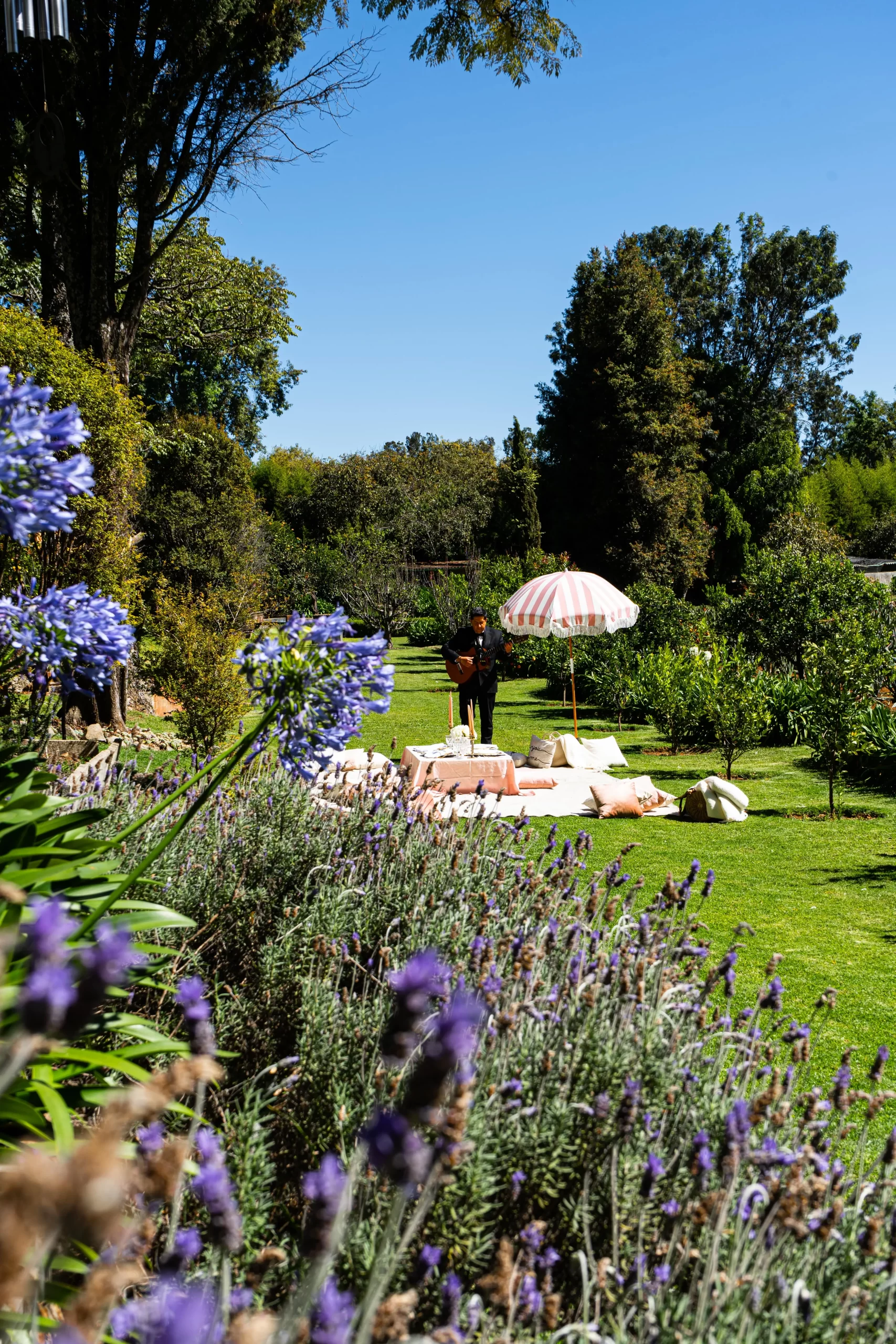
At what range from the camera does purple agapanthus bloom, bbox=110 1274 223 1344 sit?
0.67 metres

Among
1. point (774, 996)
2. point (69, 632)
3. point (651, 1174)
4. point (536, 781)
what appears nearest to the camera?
point (651, 1174)

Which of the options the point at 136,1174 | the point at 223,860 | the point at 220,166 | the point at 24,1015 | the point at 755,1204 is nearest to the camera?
the point at 24,1015

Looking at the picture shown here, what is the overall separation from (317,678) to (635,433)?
31487 mm

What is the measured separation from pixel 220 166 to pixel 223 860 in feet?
37.9

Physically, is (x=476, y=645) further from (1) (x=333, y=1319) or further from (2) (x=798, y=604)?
(1) (x=333, y=1319)

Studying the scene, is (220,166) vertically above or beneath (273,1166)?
above

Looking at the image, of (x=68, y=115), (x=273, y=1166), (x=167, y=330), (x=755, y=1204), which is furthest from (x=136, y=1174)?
(x=167, y=330)

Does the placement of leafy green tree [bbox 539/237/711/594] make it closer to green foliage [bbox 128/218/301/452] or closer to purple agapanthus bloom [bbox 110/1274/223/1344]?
green foliage [bbox 128/218/301/452]

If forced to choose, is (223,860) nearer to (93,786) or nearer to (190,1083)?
(93,786)

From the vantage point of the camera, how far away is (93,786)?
4508 mm

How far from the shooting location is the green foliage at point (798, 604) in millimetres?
15484

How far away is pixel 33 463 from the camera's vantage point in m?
1.97

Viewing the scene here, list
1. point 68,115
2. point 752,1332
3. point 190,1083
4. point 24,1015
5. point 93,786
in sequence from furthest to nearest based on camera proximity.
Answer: point 68,115, point 93,786, point 752,1332, point 190,1083, point 24,1015

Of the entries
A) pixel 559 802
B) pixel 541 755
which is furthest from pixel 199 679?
pixel 541 755
